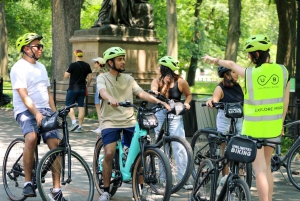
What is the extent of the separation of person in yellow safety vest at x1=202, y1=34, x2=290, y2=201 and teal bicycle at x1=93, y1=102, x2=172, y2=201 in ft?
3.32

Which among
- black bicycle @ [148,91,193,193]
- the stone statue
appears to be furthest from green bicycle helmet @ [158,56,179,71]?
the stone statue

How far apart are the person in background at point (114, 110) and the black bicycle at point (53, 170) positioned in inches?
13.3

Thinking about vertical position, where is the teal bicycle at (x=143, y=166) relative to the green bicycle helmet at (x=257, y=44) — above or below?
below

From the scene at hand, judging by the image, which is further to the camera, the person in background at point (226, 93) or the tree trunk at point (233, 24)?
the tree trunk at point (233, 24)

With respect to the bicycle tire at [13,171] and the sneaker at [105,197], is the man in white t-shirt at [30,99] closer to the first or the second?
the bicycle tire at [13,171]

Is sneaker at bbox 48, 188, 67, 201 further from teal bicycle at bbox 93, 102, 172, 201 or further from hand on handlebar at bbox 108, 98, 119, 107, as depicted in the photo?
hand on handlebar at bbox 108, 98, 119, 107

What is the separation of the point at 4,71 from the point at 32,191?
47521 mm

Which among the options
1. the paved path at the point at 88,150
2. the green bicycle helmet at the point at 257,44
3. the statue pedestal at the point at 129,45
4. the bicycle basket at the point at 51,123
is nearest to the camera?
the green bicycle helmet at the point at 257,44

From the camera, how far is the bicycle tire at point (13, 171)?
8.69 metres

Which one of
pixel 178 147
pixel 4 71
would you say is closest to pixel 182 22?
pixel 4 71

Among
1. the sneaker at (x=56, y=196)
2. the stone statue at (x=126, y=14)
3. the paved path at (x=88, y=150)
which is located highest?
the stone statue at (x=126, y=14)

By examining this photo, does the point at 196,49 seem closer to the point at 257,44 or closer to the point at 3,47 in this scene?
the point at 3,47

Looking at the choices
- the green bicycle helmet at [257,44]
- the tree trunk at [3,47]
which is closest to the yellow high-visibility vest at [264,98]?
the green bicycle helmet at [257,44]

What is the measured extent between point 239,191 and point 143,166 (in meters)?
2.02
